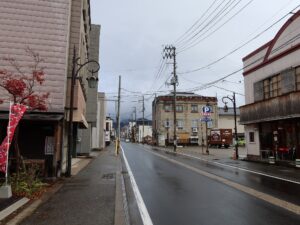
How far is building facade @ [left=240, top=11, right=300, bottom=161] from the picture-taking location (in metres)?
23.7

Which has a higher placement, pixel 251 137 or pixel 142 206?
pixel 251 137

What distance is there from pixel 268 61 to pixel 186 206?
2097cm

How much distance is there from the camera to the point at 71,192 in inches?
461

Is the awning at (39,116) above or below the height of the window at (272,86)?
below

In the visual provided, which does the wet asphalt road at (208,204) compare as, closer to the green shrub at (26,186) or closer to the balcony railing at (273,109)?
the green shrub at (26,186)

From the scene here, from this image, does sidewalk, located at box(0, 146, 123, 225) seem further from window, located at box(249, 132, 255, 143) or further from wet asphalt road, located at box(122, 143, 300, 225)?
window, located at box(249, 132, 255, 143)

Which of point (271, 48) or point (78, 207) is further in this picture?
point (271, 48)

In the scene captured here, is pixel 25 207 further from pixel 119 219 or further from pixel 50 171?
pixel 50 171

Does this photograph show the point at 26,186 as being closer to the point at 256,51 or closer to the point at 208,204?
the point at 208,204

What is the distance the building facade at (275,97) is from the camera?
2372 centimetres

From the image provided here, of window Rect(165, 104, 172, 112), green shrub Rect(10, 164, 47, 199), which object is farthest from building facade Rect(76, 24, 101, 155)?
window Rect(165, 104, 172, 112)

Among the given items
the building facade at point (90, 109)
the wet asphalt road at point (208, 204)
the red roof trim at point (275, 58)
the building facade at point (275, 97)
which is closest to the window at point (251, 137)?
the building facade at point (275, 97)

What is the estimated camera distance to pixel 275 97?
2494 cm

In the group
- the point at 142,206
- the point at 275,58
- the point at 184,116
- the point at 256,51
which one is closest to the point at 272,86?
the point at 275,58
